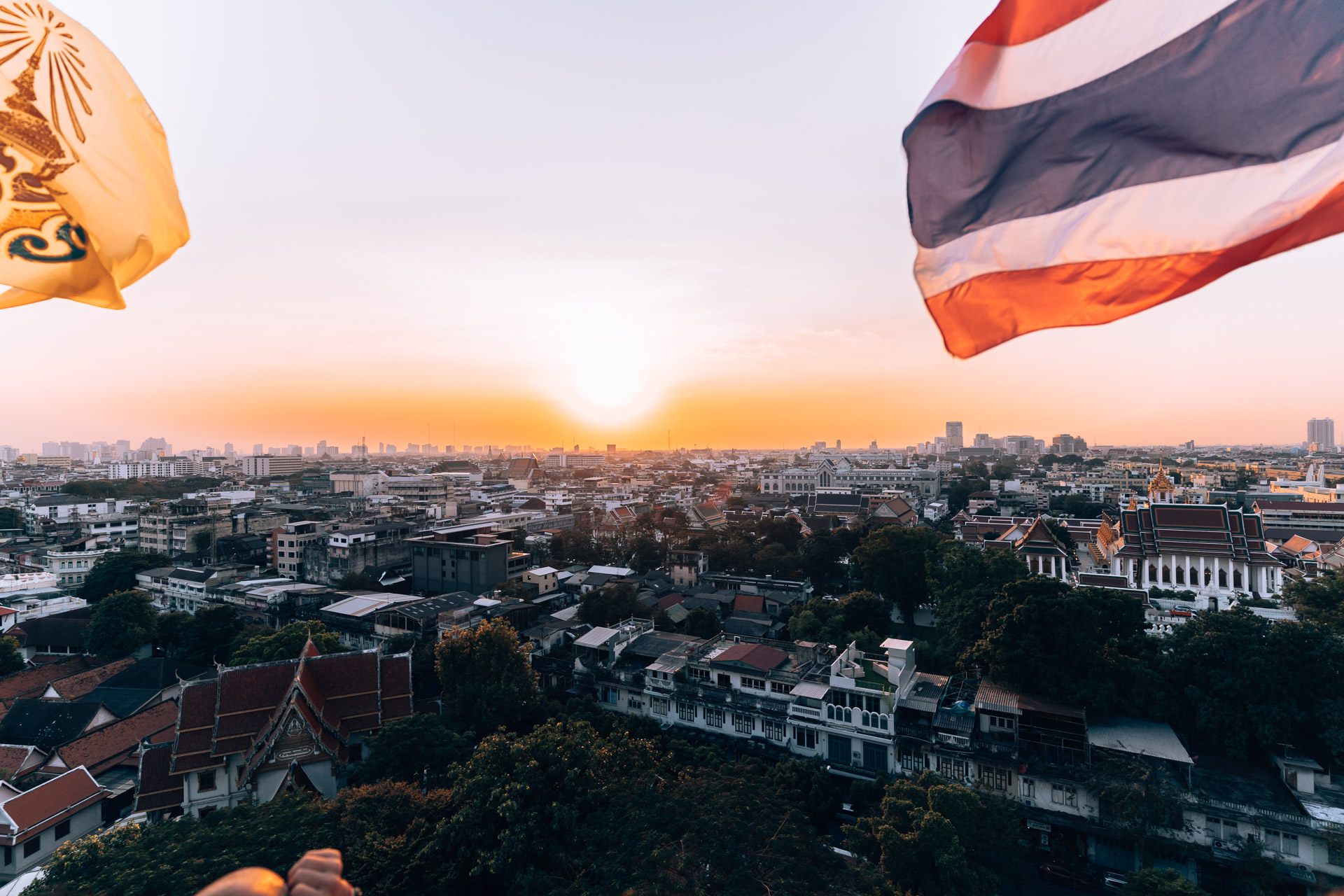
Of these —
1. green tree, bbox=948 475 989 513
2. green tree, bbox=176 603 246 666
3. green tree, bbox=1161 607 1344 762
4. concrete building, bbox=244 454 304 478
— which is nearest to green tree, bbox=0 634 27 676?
green tree, bbox=176 603 246 666

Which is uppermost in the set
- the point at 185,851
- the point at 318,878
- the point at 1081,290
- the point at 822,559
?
the point at 1081,290

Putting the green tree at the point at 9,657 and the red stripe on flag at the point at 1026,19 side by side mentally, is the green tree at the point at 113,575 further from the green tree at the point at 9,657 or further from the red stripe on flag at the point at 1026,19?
the red stripe on flag at the point at 1026,19

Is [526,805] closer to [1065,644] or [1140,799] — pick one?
[1140,799]

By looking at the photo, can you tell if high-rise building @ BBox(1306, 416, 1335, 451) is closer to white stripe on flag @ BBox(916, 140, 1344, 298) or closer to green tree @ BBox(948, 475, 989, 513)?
green tree @ BBox(948, 475, 989, 513)

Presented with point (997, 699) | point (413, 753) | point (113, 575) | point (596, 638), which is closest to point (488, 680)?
point (413, 753)

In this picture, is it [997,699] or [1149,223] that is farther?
[997,699]

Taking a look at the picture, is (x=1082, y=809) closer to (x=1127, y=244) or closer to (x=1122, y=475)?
(x=1127, y=244)

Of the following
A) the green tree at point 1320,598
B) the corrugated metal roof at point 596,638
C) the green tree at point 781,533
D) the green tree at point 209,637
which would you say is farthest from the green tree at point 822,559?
the green tree at point 209,637
